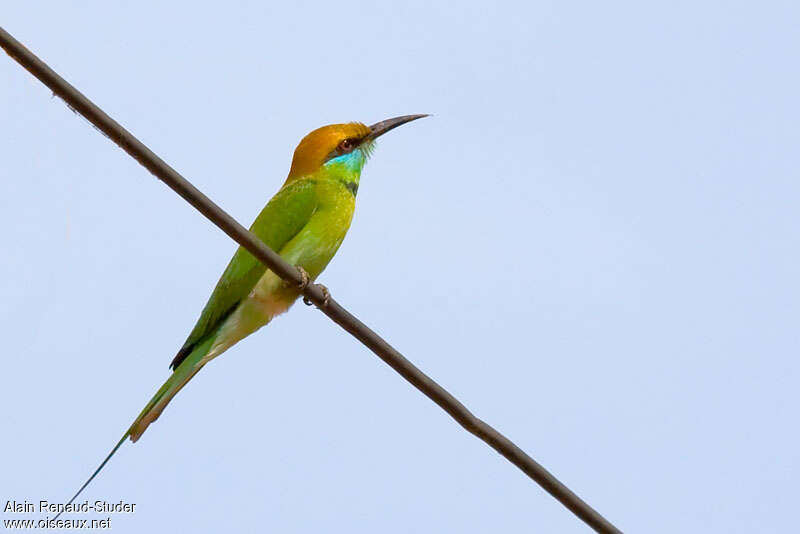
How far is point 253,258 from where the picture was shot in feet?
13.5

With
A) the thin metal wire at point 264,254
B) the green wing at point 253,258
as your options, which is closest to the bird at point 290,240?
the green wing at point 253,258

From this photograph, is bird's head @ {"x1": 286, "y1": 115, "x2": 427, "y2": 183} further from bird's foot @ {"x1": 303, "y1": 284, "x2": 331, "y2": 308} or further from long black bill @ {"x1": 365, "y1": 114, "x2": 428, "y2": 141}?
bird's foot @ {"x1": 303, "y1": 284, "x2": 331, "y2": 308}

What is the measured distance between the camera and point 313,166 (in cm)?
455

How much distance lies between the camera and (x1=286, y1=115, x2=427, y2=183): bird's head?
454cm

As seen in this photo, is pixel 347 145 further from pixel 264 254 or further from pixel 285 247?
pixel 264 254

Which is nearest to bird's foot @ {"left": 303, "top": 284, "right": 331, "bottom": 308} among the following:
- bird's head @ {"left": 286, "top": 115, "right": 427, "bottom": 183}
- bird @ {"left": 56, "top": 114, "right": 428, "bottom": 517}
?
bird @ {"left": 56, "top": 114, "right": 428, "bottom": 517}

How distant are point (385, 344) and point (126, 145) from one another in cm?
69

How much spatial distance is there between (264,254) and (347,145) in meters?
2.17

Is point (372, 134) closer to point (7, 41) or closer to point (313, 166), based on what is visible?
point (313, 166)

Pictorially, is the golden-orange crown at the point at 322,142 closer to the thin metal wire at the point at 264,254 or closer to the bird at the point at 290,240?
the bird at the point at 290,240

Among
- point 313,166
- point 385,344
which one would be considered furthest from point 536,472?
point 313,166

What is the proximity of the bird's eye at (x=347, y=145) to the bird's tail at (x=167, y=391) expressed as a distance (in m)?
1.01

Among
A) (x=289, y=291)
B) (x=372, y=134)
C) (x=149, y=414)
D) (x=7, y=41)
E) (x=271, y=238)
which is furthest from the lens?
(x=372, y=134)

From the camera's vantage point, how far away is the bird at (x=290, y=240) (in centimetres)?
402
